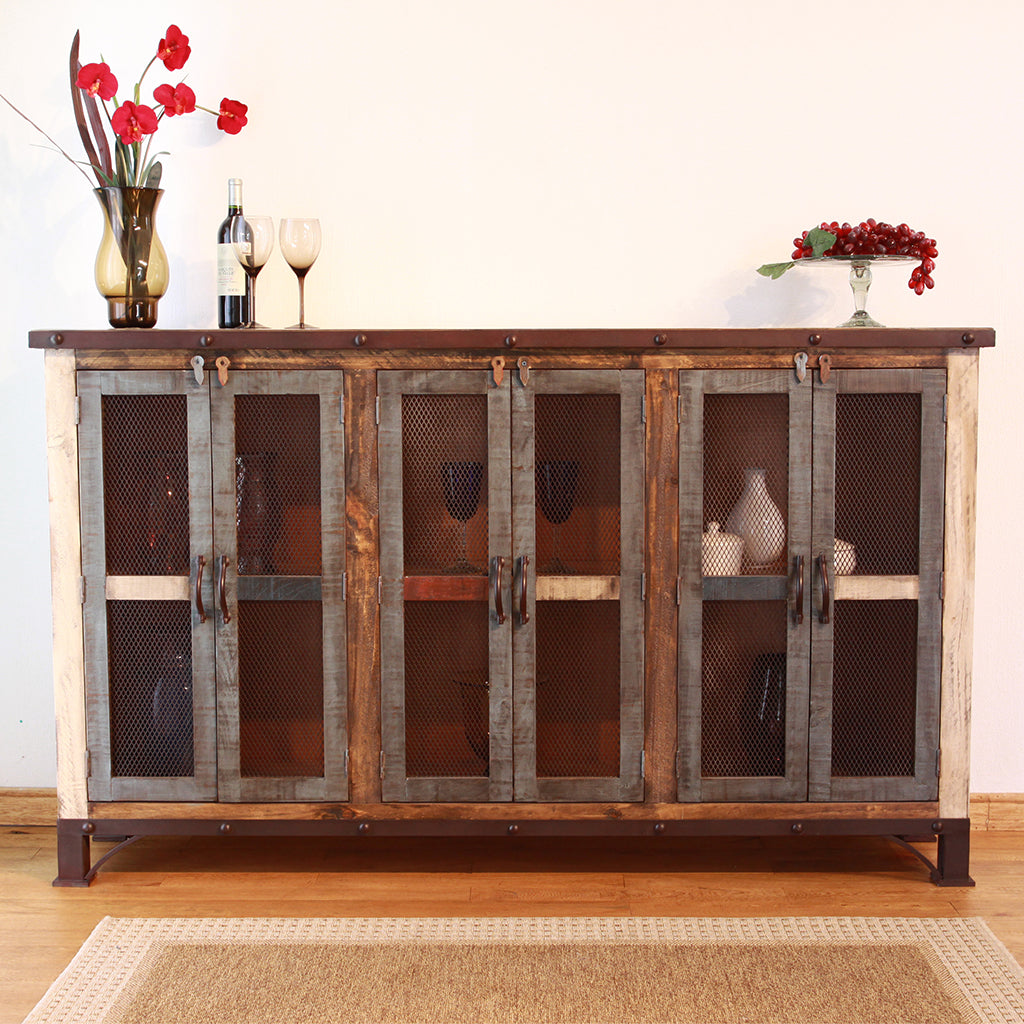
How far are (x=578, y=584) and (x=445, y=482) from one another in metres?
0.35

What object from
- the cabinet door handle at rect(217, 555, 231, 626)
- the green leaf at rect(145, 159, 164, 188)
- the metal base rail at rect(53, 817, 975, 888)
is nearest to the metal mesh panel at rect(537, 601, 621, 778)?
the metal base rail at rect(53, 817, 975, 888)

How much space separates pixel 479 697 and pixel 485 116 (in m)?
1.40

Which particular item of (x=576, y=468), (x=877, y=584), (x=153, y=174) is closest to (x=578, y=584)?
(x=576, y=468)

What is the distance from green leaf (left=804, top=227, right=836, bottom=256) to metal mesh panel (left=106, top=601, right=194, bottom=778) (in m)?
1.56

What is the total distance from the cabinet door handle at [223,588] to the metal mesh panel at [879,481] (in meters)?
→ 1.27

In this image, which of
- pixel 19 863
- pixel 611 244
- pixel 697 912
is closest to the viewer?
pixel 697 912

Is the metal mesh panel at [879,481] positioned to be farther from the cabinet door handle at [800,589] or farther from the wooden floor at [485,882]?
the wooden floor at [485,882]

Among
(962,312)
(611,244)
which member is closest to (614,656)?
(611,244)

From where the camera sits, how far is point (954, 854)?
7.20 ft

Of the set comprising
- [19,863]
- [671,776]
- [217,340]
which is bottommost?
[19,863]

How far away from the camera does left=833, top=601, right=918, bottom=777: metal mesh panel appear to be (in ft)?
7.07

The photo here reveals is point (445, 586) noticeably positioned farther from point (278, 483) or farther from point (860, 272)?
point (860, 272)

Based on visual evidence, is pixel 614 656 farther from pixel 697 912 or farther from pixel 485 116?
pixel 485 116

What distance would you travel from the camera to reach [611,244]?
2545mm
